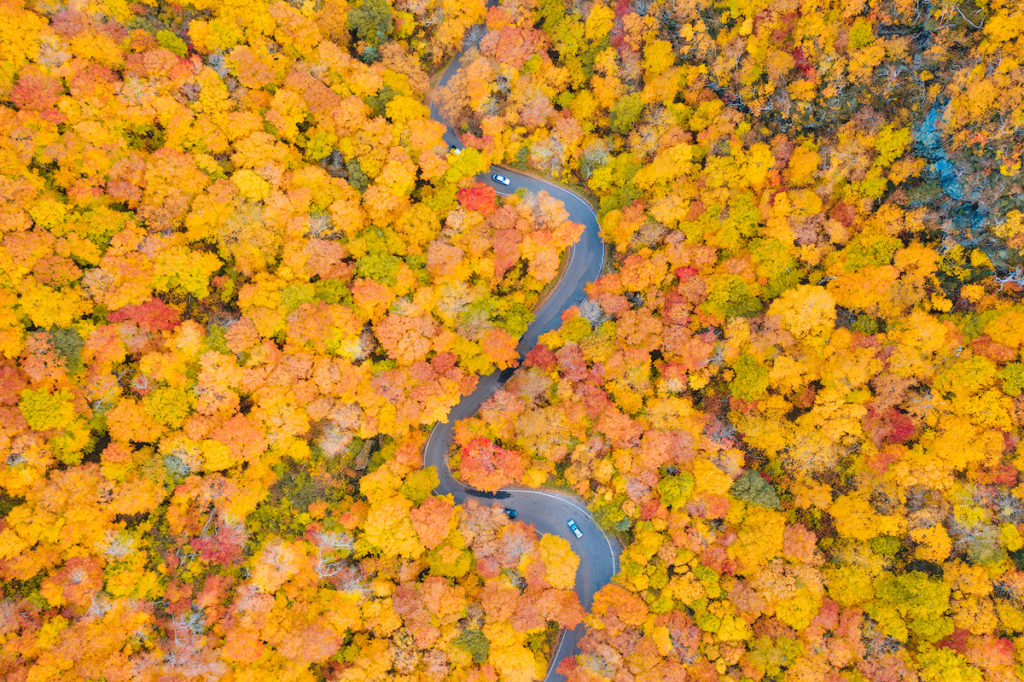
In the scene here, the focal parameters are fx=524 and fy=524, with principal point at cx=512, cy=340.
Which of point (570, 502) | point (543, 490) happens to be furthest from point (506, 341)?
point (570, 502)

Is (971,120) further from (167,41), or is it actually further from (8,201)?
(8,201)

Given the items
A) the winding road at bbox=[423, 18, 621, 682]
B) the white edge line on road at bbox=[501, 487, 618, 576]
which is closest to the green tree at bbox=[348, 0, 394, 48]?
the winding road at bbox=[423, 18, 621, 682]

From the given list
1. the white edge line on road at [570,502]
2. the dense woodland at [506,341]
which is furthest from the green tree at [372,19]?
the white edge line on road at [570,502]

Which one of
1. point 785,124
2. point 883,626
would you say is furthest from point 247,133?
point 883,626

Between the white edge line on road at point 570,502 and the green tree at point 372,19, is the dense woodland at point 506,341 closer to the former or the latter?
the green tree at point 372,19

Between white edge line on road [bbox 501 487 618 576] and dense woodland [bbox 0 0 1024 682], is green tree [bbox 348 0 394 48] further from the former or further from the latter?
white edge line on road [bbox 501 487 618 576]

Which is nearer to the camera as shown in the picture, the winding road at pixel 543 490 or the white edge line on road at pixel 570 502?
the winding road at pixel 543 490
